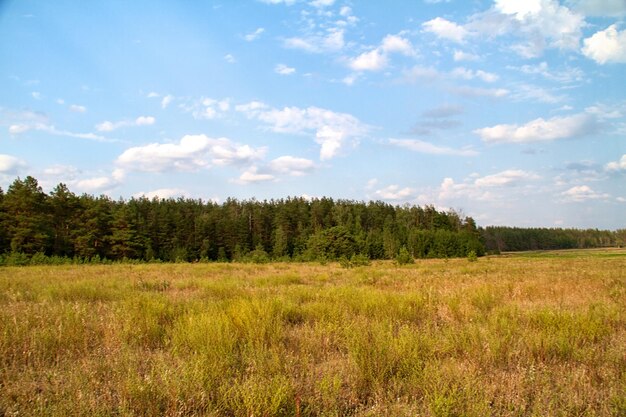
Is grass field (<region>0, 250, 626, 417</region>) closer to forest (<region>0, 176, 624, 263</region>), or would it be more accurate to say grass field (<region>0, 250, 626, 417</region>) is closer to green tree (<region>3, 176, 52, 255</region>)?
forest (<region>0, 176, 624, 263</region>)

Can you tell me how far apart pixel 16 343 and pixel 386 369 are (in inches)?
181

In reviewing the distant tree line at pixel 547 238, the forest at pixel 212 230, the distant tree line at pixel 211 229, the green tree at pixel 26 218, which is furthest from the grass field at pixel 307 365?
the distant tree line at pixel 547 238

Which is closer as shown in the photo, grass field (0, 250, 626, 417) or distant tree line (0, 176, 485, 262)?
grass field (0, 250, 626, 417)

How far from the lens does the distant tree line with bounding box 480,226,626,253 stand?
479 ft

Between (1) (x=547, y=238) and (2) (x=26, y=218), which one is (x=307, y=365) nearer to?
(2) (x=26, y=218)

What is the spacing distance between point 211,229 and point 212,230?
1.18 ft

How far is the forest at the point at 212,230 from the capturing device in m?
42.0

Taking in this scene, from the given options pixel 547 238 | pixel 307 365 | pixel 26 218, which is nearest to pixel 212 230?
pixel 26 218

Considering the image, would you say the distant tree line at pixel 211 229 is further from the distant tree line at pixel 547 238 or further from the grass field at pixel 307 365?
the distant tree line at pixel 547 238

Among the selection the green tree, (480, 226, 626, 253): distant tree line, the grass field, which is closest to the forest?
the green tree

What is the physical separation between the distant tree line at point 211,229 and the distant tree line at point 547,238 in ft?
185

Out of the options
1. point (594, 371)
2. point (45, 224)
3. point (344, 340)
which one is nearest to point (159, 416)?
point (344, 340)

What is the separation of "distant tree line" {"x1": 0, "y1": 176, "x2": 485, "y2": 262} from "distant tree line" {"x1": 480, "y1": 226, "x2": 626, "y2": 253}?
185 feet

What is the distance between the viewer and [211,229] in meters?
71.4
